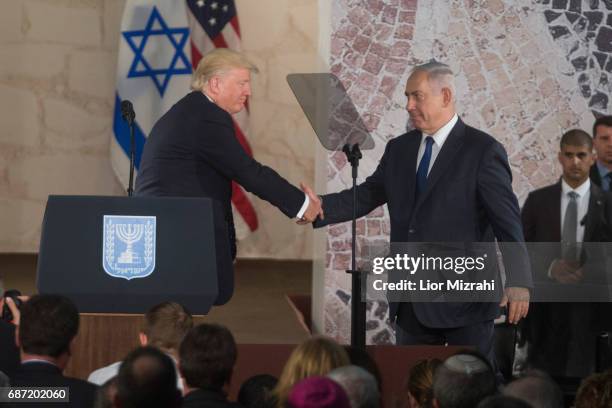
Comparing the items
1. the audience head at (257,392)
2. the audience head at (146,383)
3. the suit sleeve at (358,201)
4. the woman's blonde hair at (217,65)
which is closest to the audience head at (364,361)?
the audience head at (257,392)

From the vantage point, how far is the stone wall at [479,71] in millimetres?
7387

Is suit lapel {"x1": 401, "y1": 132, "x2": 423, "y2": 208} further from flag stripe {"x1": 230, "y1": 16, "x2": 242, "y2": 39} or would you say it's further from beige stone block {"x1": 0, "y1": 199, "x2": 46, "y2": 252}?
beige stone block {"x1": 0, "y1": 199, "x2": 46, "y2": 252}

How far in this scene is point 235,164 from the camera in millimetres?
5441

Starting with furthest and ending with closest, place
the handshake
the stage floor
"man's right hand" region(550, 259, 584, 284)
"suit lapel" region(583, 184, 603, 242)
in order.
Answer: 1. the stage floor
2. "suit lapel" region(583, 184, 603, 242)
3. "man's right hand" region(550, 259, 584, 284)
4. the handshake

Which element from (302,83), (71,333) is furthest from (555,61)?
(71,333)

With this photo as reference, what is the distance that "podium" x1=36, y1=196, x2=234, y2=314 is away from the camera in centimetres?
447

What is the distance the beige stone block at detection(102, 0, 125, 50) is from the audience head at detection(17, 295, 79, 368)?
291 inches

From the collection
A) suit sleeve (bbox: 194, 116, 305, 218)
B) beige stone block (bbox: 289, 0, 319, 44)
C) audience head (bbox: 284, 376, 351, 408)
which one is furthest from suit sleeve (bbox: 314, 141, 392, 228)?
beige stone block (bbox: 289, 0, 319, 44)

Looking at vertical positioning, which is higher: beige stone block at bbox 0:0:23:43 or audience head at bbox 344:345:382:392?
beige stone block at bbox 0:0:23:43

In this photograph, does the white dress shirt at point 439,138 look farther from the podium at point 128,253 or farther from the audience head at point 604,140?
the audience head at point 604,140

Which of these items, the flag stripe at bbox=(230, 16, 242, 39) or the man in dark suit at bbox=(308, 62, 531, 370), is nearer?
the man in dark suit at bbox=(308, 62, 531, 370)

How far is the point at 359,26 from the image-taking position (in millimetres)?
7387

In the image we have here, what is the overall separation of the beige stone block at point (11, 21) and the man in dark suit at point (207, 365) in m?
→ 7.76

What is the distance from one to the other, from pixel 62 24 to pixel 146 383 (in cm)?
818
